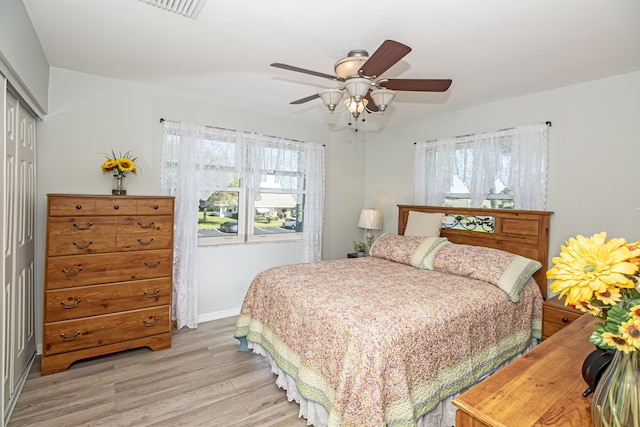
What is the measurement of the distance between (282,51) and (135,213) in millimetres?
1823

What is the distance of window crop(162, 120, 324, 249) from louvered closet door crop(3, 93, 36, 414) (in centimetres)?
108

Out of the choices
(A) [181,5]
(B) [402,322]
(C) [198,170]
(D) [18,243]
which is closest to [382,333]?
(B) [402,322]

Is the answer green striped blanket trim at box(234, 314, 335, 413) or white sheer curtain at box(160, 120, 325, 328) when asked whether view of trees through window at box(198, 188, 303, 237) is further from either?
green striped blanket trim at box(234, 314, 335, 413)

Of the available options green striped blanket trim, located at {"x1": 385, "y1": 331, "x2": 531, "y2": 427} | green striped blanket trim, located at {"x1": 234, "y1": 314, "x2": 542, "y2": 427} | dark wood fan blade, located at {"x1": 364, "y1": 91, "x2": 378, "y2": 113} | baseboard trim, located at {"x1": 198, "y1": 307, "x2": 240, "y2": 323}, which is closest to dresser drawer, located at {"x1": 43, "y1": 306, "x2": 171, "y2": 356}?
baseboard trim, located at {"x1": 198, "y1": 307, "x2": 240, "y2": 323}

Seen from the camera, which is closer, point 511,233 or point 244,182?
point 511,233

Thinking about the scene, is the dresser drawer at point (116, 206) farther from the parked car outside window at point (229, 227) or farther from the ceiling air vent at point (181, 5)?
the ceiling air vent at point (181, 5)

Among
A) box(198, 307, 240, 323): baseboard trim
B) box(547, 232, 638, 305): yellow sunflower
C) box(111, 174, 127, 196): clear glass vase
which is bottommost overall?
box(198, 307, 240, 323): baseboard trim

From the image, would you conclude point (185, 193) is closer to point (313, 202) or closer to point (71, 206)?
point (71, 206)

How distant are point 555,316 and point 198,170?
11.6ft

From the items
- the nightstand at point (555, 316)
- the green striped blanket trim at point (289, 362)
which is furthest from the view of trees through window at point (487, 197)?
the green striped blanket trim at point (289, 362)

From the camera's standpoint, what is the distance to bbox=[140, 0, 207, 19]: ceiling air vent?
5.63 feet

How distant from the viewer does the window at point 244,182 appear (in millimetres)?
3479

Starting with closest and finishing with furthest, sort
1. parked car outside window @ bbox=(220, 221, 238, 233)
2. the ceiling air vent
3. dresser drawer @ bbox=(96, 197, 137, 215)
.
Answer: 1. the ceiling air vent
2. dresser drawer @ bbox=(96, 197, 137, 215)
3. parked car outside window @ bbox=(220, 221, 238, 233)

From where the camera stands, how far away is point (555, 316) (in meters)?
2.42
